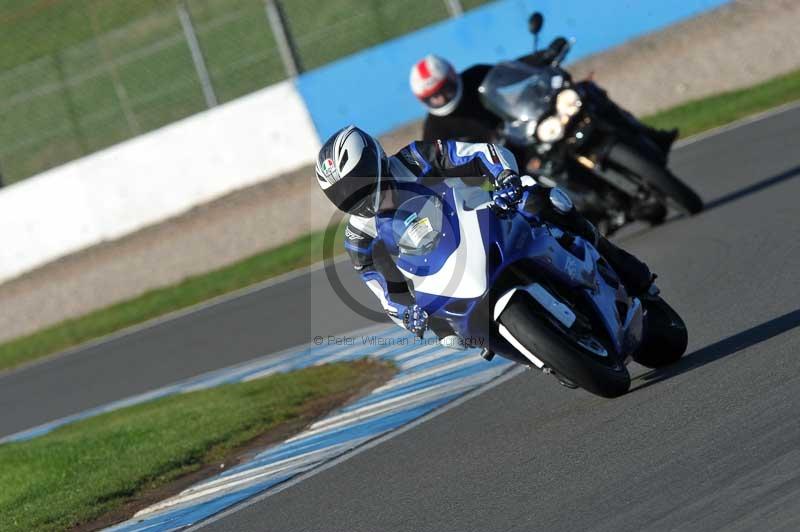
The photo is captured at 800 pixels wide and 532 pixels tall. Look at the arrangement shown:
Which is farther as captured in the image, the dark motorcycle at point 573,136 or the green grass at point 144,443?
the dark motorcycle at point 573,136

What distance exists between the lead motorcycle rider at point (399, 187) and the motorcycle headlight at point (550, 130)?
174 inches

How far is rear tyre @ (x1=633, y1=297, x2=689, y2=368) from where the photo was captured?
23.2 ft

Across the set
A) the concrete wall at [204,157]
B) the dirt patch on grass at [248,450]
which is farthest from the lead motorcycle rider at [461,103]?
the concrete wall at [204,157]

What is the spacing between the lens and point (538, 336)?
6.14 m

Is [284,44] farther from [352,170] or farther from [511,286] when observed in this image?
[511,286]

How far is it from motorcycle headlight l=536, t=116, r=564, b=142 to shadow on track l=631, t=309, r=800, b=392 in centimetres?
435

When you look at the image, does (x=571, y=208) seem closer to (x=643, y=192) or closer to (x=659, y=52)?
(x=643, y=192)

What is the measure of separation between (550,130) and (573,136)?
0.21 m

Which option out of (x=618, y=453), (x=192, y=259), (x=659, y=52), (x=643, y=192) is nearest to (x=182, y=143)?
(x=192, y=259)

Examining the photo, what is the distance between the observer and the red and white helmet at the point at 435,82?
11172 millimetres

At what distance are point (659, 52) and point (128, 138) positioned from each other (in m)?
8.16

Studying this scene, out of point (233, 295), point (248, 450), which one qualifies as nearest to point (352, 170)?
point (248, 450)

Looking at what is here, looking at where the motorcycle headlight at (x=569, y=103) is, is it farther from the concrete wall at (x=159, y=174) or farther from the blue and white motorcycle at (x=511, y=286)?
the concrete wall at (x=159, y=174)

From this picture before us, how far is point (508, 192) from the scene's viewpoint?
6.37 meters
